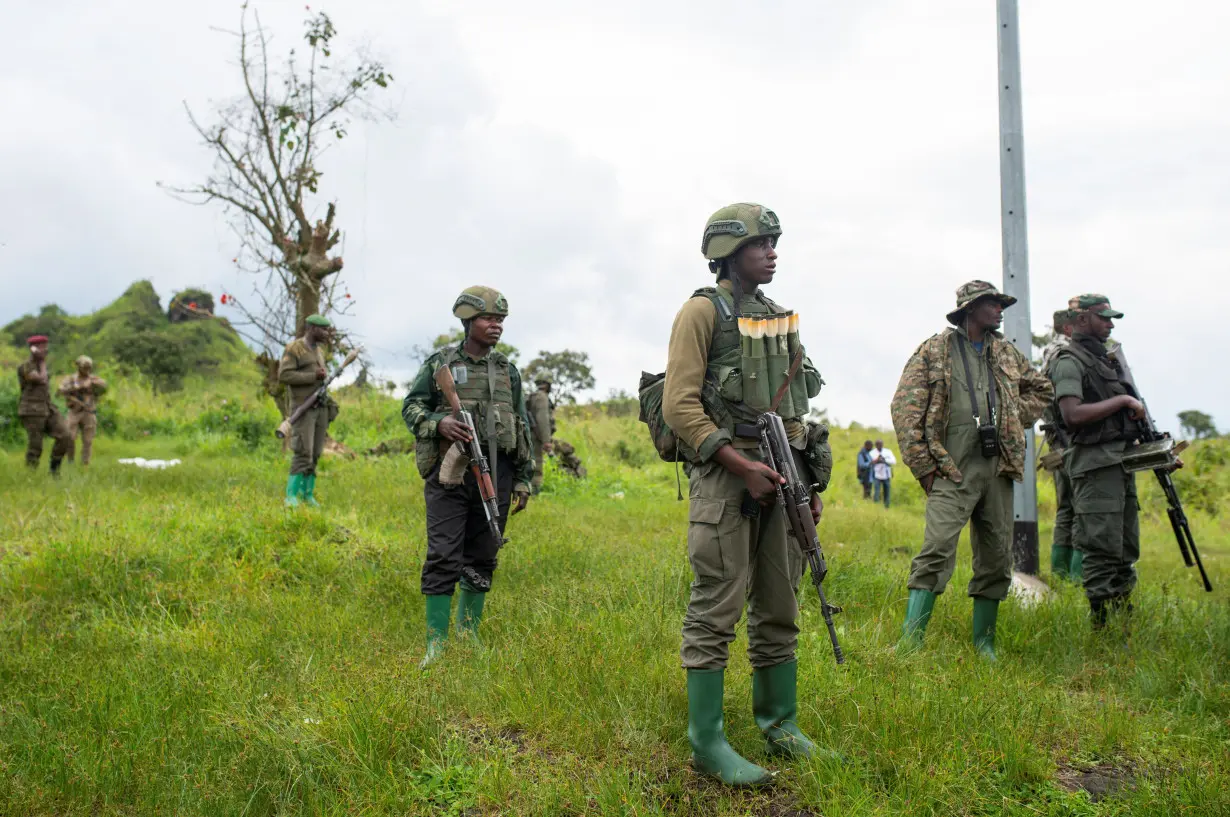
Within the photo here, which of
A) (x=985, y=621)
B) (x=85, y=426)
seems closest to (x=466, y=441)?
(x=985, y=621)

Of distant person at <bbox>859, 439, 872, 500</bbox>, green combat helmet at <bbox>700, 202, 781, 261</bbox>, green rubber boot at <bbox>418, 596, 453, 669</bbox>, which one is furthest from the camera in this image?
distant person at <bbox>859, 439, 872, 500</bbox>

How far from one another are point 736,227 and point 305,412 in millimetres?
7094

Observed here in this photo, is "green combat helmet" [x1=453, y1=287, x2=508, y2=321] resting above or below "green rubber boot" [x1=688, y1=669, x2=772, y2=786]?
above

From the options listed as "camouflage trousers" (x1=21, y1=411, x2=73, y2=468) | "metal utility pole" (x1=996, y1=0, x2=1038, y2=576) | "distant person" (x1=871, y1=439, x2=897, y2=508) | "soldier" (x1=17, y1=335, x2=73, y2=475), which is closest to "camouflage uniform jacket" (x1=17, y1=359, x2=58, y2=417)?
"soldier" (x1=17, y1=335, x2=73, y2=475)

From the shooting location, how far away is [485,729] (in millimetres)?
3920

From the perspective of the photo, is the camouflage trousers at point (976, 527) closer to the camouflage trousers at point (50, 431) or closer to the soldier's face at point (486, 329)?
the soldier's face at point (486, 329)

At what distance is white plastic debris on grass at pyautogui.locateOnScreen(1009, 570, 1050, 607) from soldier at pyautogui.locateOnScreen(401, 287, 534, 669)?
3.76 meters

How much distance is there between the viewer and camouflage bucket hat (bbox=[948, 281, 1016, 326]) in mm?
5332

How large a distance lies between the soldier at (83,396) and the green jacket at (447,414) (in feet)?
34.1

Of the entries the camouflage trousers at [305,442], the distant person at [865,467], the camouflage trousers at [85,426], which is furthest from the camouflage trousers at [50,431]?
the distant person at [865,467]

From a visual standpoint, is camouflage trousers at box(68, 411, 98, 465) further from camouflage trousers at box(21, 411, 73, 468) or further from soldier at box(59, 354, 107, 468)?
camouflage trousers at box(21, 411, 73, 468)

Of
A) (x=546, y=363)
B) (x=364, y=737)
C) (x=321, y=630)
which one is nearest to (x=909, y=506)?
(x=321, y=630)

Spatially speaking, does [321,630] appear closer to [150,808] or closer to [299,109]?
[150,808]

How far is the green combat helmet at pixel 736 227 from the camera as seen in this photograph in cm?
355
